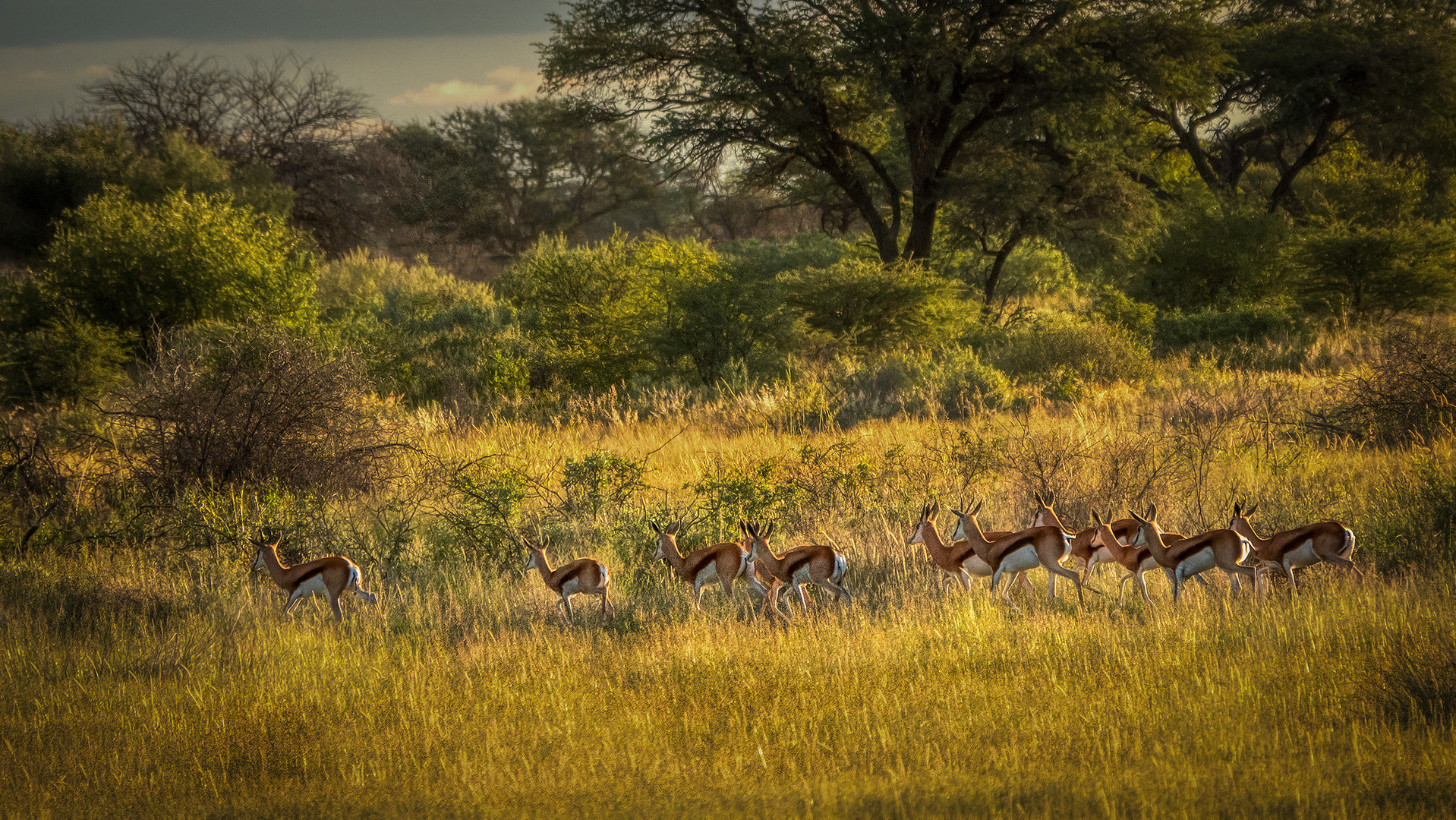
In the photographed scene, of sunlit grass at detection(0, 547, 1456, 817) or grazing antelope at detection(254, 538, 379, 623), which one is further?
grazing antelope at detection(254, 538, 379, 623)

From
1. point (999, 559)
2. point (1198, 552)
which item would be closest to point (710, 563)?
point (999, 559)

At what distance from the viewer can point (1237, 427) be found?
413 inches

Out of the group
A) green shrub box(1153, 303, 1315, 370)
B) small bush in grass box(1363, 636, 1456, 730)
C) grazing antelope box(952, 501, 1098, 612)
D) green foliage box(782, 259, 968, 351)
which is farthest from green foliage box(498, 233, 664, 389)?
small bush in grass box(1363, 636, 1456, 730)

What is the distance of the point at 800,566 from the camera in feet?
18.3

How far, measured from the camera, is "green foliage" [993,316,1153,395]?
1652 cm

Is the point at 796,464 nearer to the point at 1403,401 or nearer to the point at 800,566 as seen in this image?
the point at 800,566

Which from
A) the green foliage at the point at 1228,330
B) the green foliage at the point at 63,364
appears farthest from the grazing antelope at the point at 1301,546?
the green foliage at the point at 63,364

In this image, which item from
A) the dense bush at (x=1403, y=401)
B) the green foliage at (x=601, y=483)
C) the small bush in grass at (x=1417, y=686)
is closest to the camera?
the small bush in grass at (x=1417, y=686)

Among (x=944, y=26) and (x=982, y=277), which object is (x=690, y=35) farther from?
(x=982, y=277)

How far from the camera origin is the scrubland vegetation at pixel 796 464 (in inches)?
162

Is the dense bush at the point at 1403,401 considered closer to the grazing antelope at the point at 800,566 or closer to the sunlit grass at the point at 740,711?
the sunlit grass at the point at 740,711

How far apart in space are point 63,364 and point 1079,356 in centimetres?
1791

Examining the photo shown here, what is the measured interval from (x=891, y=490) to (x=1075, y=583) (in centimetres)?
279

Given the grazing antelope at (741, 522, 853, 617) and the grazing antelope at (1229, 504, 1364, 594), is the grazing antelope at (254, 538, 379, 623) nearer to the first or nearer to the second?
the grazing antelope at (741, 522, 853, 617)
